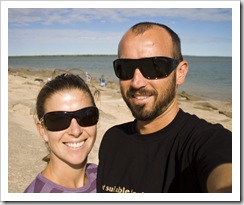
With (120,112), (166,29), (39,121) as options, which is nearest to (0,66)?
(39,121)

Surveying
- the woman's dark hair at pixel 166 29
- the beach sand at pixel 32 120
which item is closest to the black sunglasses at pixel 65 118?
the beach sand at pixel 32 120

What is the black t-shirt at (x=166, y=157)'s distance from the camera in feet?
6.66

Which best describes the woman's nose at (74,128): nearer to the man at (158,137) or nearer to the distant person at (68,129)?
the distant person at (68,129)

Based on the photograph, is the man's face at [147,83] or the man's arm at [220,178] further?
the man's face at [147,83]

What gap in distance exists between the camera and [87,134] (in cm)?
257

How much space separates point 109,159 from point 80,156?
21cm

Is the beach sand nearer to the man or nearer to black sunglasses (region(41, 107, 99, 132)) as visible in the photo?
black sunglasses (region(41, 107, 99, 132))

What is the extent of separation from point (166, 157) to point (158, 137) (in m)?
0.19

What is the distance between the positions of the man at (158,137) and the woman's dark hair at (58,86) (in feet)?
Result: 1.02

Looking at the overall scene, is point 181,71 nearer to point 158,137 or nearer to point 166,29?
point 166,29

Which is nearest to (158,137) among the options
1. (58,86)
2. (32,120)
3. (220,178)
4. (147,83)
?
(147,83)

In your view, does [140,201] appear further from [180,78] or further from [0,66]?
[0,66]

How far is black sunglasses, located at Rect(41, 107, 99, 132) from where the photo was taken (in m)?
2.53

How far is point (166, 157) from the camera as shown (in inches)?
88.4
